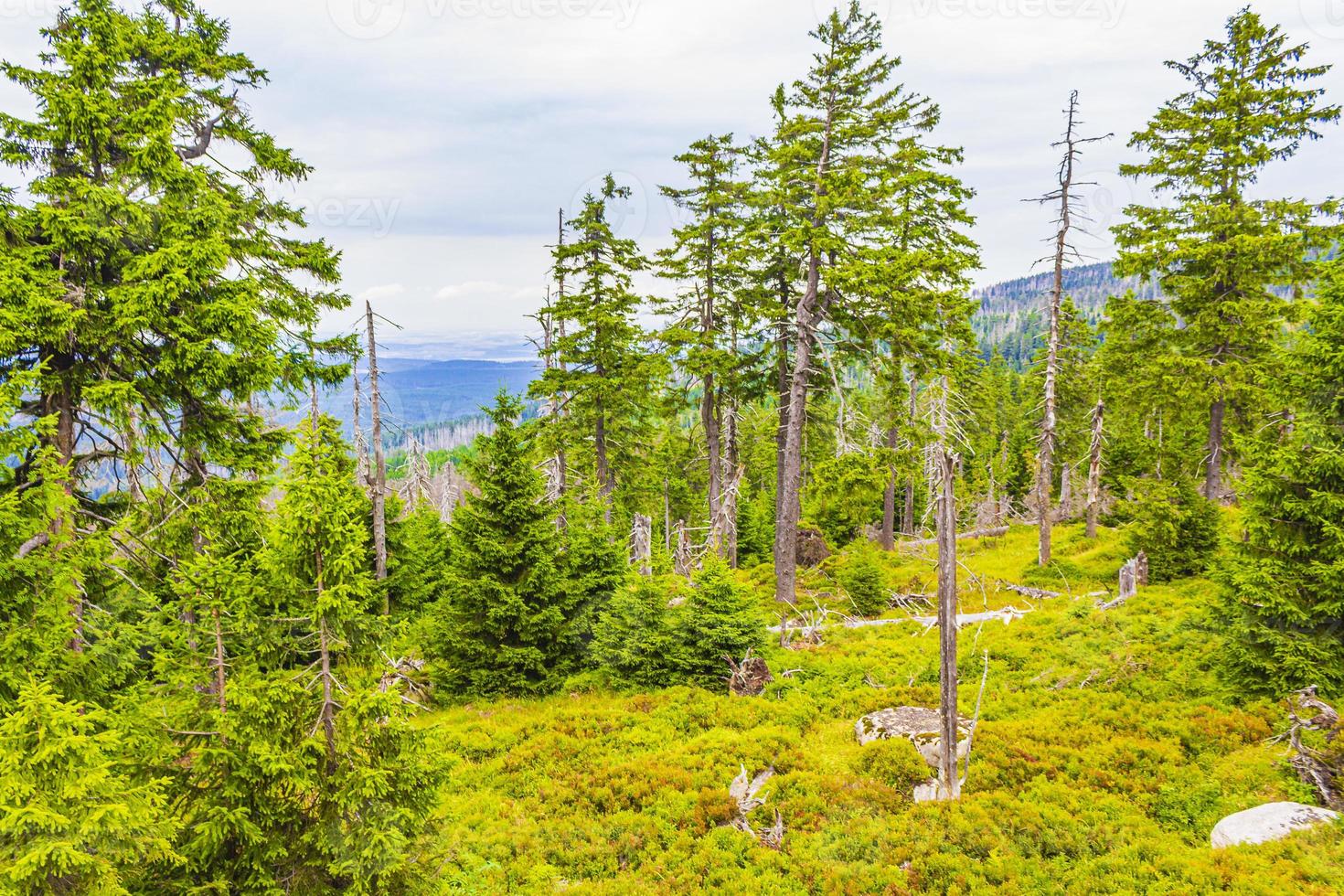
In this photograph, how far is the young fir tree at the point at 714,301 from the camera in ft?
64.5

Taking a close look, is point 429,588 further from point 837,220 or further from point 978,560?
point 978,560

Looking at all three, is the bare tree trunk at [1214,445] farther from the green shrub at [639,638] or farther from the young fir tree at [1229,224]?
the green shrub at [639,638]

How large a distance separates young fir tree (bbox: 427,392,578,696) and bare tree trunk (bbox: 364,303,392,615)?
4.88 metres

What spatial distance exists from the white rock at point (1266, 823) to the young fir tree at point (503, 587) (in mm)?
12094

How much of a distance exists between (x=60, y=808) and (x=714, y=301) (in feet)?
65.9

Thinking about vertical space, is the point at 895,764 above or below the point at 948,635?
below

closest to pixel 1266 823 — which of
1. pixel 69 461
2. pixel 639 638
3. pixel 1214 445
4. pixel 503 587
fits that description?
pixel 639 638

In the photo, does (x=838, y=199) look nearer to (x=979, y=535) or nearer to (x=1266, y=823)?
(x=1266, y=823)

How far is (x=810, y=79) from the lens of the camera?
55.7 feet

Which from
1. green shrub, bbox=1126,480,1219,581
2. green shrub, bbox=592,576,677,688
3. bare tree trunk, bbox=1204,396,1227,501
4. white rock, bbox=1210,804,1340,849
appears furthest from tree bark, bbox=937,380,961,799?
bare tree trunk, bbox=1204,396,1227,501

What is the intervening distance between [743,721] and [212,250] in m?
12.3

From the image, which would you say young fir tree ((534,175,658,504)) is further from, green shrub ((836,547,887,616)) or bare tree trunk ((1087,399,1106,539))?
bare tree trunk ((1087,399,1106,539))

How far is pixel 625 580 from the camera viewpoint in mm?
15812

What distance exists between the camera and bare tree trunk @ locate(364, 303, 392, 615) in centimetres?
1852
